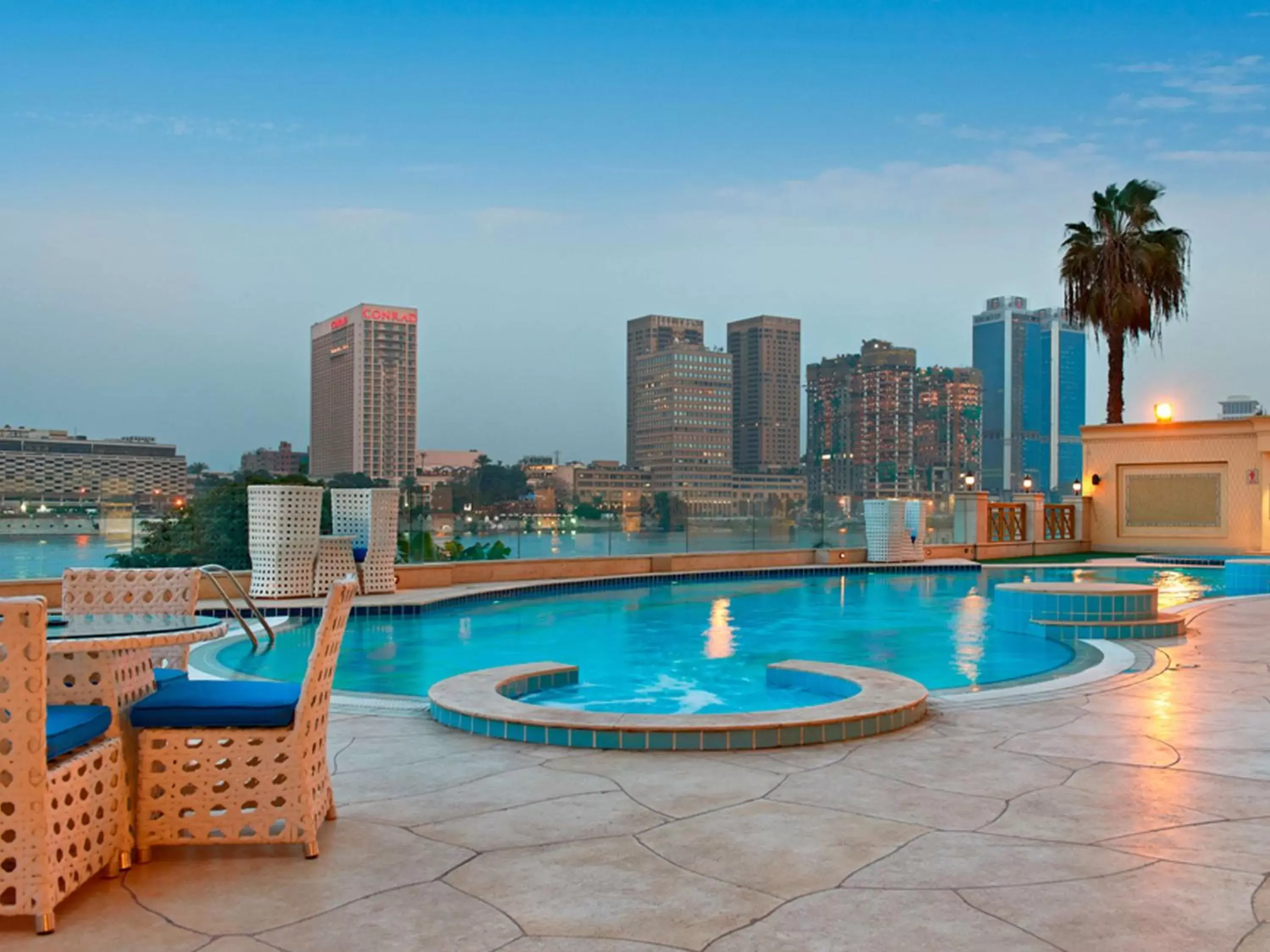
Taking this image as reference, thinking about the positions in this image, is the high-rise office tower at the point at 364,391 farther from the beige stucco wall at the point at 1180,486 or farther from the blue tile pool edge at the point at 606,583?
the blue tile pool edge at the point at 606,583

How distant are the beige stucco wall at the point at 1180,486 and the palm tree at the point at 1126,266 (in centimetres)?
253

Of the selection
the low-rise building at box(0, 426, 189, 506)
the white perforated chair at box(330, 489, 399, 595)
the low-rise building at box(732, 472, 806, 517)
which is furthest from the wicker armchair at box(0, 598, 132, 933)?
the low-rise building at box(732, 472, 806, 517)

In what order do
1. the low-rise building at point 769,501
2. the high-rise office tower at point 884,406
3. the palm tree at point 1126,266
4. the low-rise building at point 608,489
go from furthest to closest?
the high-rise office tower at point 884,406, the palm tree at point 1126,266, the low-rise building at point 769,501, the low-rise building at point 608,489

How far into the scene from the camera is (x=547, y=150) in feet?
92.7

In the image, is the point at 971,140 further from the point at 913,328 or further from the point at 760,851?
the point at 913,328

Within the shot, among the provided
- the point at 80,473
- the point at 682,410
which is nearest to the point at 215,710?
the point at 80,473

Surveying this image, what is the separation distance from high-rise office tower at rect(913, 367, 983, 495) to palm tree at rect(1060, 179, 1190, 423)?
1145 inches

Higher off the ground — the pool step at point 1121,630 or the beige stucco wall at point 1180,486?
the beige stucco wall at point 1180,486

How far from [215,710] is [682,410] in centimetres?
5516

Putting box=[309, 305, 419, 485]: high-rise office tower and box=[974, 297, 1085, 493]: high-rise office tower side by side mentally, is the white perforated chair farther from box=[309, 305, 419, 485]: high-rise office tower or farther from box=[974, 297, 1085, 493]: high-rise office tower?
box=[974, 297, 1085, 493]: high-rise office tower

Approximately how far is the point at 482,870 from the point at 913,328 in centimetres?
10942

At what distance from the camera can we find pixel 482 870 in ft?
10.2

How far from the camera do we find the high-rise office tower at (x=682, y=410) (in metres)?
56.1

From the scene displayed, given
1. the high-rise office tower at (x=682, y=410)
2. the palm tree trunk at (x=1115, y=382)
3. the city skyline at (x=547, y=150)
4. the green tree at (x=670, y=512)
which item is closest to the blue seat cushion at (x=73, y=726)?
the green tree at (x=670, y=512)
